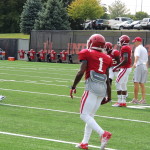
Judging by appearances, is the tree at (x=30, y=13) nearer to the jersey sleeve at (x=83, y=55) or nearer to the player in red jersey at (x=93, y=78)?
the player in red jersey at (x=93, y=78)

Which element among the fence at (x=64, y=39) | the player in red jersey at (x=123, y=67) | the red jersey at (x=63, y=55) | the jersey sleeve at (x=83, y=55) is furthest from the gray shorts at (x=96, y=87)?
the red jersey at (x=63, y=55)

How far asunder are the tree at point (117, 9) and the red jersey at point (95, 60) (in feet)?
441

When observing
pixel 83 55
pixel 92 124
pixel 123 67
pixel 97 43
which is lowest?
pixel 92 124

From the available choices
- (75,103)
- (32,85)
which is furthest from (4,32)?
(75,103)

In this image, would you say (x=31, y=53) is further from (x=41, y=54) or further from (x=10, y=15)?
(x=10, y=15)

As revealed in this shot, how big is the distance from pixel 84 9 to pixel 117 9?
7169cm

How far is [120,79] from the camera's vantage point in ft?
43.0

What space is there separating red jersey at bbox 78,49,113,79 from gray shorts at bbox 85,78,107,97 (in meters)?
0.11

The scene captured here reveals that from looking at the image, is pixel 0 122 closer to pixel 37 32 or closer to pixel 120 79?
pixel 120 79

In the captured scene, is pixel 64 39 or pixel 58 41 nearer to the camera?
pixel 64 39

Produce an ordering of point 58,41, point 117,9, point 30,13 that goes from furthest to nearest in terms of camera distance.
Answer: point 117,9 < point 30,13 < point 58,41

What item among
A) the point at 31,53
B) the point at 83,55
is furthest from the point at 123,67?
the point at 31,53

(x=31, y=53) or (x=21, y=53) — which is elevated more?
(x=31, y=53)

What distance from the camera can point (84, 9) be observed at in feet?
236
